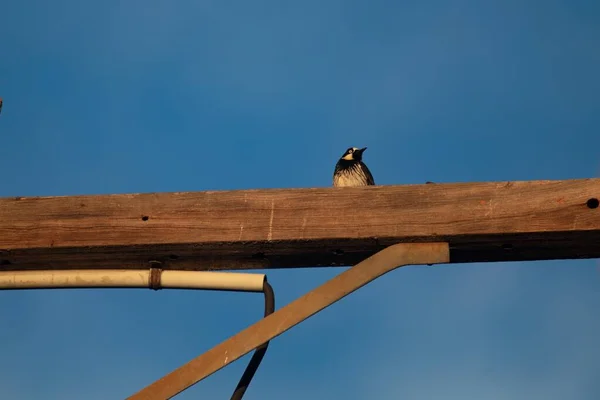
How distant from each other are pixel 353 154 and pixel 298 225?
6578 millimetres

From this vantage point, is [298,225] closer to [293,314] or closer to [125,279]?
[293,314]

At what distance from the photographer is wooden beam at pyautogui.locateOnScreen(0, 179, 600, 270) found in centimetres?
276

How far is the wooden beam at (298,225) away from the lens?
276cm

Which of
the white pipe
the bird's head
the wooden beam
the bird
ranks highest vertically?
the bird's head

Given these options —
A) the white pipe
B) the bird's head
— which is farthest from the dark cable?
the bird's head

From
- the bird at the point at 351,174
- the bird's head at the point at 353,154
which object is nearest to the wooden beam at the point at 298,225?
the bird at the point at 351,174

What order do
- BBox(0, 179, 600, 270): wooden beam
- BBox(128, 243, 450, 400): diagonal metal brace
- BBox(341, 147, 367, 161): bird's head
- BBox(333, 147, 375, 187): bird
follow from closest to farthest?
BBox(128, 243, 450, 400): diagonal metal brace < BBox(0, 179, 600, 270): wooden beam < BBox(333, 147, 375, 187): bird < BBox(341, 147, 367, 161): bird's head

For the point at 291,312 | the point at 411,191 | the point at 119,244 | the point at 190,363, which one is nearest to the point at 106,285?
the point at 119,244

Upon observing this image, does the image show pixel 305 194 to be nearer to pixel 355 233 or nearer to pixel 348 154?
pixel 355 233

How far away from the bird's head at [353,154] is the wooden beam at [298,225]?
6095 millimetres

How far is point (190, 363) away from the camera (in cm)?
262

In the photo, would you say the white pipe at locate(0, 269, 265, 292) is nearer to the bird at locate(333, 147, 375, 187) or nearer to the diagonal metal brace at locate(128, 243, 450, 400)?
the diagonal metal brace at locate(128, 243, 450, 400)

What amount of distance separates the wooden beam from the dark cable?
135mm

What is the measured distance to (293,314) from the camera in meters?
2.65
